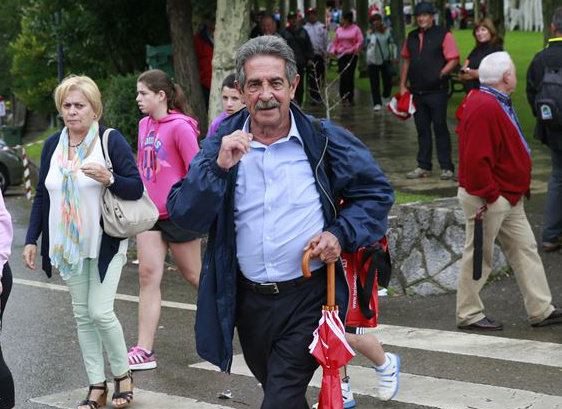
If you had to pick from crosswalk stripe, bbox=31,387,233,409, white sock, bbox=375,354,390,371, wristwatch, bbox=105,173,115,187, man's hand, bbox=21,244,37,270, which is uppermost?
wristwatch, bbox=105,173,115,187

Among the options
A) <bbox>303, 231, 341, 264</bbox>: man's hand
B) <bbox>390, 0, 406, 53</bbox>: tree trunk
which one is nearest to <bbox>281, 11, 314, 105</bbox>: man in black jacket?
<bbox>390, 0, 406, 53</bbox>: tree trunk

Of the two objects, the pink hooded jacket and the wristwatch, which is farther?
the pink hooded jacket

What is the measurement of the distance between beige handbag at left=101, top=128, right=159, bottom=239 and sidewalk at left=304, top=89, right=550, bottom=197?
6.54 meters

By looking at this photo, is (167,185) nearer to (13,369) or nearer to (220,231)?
(13,369)

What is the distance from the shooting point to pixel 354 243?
4742 millimetres

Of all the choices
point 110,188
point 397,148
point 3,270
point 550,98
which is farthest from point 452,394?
point 397,148

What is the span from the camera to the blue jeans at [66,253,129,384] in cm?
639

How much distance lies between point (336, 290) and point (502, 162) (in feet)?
11.3

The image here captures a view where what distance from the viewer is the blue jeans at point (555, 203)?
10.4 meters

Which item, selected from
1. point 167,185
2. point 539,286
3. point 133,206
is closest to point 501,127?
point 539,286

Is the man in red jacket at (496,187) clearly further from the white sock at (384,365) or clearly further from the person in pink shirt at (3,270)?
the person in pink shirt at (3,270)

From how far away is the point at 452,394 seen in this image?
6.54 m

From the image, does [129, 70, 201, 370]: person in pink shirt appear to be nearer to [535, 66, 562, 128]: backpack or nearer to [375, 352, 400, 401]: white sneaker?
[375, 352, 400, 401]: white sneaker

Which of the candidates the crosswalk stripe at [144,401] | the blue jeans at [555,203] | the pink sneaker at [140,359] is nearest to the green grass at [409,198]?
the blue jeans at [555,203]
